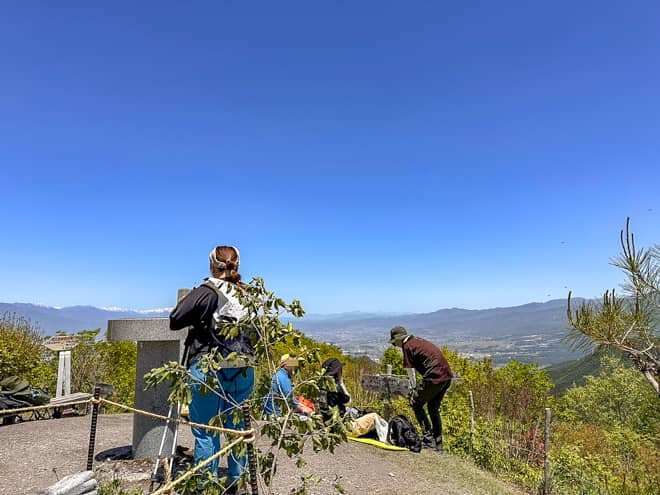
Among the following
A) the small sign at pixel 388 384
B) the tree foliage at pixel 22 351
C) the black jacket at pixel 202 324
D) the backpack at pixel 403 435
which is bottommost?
the backpack at pixel 403 435

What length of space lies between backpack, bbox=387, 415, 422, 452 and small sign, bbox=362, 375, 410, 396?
112cm

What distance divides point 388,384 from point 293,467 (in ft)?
11.4

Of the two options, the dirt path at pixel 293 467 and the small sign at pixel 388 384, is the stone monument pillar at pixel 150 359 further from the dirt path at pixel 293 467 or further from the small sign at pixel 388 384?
the small sign at pixel 388 384

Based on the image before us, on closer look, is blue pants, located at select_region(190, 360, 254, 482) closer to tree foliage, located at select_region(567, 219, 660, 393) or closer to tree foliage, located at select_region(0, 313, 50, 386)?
tree foliage, located at select_region(567, 219, 660, 393)

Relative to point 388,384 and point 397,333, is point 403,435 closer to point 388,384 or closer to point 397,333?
point 397,333

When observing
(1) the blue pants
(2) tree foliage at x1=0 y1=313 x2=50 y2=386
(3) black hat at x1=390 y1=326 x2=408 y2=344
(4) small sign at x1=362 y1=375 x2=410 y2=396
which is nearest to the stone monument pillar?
(1) the blue pants

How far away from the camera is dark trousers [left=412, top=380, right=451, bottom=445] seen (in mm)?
6289

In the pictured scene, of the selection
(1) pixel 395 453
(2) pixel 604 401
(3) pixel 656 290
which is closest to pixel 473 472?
(1) pixel 395 453

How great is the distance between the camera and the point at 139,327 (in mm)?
4160

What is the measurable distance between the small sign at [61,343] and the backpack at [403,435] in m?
6.03

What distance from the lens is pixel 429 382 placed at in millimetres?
6266

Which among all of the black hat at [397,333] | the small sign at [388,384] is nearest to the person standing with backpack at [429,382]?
the black hat at [397,333]

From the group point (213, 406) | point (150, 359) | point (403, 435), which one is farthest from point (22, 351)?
point (403, 435)

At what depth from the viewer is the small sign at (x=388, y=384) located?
24.4 ft
